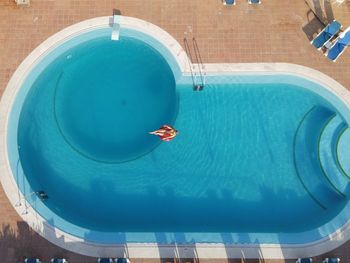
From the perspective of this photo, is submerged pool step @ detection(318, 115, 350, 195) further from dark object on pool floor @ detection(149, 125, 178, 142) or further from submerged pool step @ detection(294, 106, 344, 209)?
dark object on pool floor @ detection(149, 125, 178, 142)

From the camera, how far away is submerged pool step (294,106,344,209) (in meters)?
16.6

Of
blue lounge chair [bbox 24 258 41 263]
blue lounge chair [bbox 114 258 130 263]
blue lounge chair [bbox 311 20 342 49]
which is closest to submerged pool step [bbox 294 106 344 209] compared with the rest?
blue lounge chair [bbox 311 20 342 49]

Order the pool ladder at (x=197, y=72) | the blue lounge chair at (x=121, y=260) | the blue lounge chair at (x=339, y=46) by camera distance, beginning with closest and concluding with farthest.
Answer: the blue lounge chair at (x=121, y=260)
the blue lounge chair at (x=339, y=46)
the pool ladder at (x=197, y=72)

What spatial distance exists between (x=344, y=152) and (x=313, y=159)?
128 centimetres

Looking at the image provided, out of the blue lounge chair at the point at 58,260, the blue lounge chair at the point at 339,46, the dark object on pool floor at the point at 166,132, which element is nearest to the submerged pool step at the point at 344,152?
the blue lounge chair at the point at 339,46

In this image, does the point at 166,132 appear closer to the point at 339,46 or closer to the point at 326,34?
the point at 326,34

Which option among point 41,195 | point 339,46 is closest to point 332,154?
point 339,46

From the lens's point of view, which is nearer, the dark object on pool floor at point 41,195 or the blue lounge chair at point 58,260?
the blue lounge chair at point 58,260

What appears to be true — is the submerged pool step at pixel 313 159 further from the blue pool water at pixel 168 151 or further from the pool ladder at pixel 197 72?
the pool ladder at pixel 197 72

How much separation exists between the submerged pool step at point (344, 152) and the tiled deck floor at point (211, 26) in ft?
7.53

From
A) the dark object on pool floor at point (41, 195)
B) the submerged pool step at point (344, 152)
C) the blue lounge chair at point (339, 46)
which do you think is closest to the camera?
the submerged pool step at point (344, 152)

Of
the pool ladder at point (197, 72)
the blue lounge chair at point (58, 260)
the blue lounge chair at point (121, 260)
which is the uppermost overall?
the pool ladder at point (197, 72)

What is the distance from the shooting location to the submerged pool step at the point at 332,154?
16.5 meters

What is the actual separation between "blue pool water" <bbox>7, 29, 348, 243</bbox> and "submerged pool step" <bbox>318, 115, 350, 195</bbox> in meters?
0.25
